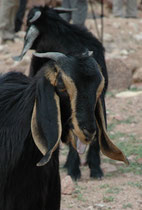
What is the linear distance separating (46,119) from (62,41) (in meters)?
3.26

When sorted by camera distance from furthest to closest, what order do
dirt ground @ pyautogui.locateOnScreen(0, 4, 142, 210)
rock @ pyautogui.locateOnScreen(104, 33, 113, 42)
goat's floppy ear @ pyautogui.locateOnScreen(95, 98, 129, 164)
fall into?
1. rock @ pyautogui.locateOnScreen(104, 33, 113, 42)
2. dirt ground @ pyautogui.locateOnScreen(0, 4, 142, 210)
3. goat's floppy ear @ pyautogui.locateOnScreen(95, 98, 129, 164)

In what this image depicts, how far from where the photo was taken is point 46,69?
3461mm

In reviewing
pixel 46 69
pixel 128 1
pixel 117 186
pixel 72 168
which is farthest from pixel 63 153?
pixel 128 1

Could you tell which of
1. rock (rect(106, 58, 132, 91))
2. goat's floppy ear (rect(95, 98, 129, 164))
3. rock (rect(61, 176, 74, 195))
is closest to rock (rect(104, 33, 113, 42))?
rock (rect(106, 58, 132, 91))

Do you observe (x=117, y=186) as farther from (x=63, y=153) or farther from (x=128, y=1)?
(x=128, y=1)

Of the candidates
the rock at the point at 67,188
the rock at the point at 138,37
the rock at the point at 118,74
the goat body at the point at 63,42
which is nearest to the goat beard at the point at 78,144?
the rock at the point at 67,188

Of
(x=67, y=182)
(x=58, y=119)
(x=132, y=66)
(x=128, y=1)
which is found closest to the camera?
(x=58, y=119)

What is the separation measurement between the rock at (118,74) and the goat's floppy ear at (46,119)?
686 cm

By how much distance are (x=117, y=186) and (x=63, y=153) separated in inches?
64.0

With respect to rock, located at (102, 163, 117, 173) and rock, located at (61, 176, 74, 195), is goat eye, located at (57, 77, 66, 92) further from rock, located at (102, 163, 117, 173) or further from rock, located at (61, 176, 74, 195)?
rock, located at (102, 163, 117, 173)

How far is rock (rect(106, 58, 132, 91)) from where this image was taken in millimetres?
10172

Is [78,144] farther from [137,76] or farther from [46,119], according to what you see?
[137,76]

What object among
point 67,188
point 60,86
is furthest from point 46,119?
point 67,188

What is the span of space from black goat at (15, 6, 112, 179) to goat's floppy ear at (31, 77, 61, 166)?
2844 millimetres
